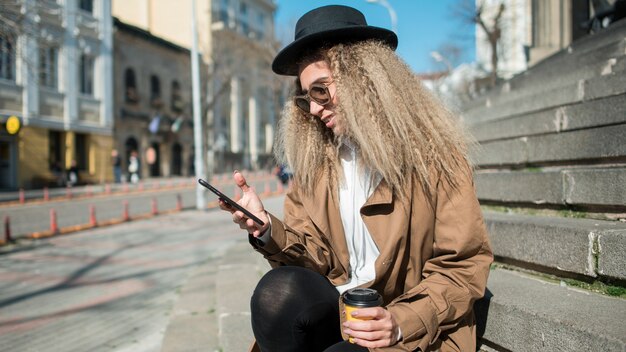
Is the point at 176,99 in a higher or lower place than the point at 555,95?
higher

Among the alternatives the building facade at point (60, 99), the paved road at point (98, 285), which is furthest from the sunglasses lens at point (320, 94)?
the building facade at point (60, 99)

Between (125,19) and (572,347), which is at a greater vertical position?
(125,19)

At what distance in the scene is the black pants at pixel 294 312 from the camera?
63.8 inches

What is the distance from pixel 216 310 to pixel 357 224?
2213mm

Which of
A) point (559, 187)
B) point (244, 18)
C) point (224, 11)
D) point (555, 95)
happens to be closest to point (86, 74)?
point (224, 11)

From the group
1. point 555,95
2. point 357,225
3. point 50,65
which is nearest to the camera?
point 357,225

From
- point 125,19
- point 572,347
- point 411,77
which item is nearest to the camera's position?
point 572,347

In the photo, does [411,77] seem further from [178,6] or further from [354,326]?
[178,6]

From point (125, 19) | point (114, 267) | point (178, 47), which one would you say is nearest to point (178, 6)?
point (125, 19)

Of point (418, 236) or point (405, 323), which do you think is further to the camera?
point (418, 236)

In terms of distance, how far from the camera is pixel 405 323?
1.43 meters

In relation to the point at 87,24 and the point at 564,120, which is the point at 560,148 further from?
the point at 87,24

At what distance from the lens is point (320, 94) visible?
186cm

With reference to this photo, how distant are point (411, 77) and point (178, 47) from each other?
32.0 meters
